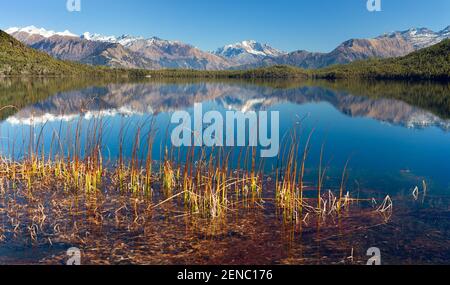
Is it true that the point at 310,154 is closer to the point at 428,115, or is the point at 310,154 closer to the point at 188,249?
the point at 188,249

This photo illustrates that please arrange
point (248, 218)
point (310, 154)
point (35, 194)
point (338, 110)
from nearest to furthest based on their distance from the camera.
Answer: point (248, 218), point (35, 194), point (310, 154), point (338, 110)

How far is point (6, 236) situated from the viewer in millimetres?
13195

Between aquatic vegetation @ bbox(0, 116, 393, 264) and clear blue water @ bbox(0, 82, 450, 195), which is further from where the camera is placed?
clear blue water @ bbox(0, 82, 450, 195)

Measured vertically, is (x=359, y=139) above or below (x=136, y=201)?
above

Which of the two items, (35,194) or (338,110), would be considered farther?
(338,110)

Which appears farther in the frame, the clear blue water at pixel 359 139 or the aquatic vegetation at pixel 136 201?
the clear blue water at pixel 359 139

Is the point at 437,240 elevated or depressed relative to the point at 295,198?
depressed

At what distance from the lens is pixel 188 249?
12.8 m

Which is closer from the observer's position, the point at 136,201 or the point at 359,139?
the point at 136,201

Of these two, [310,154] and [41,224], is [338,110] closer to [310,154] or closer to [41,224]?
[310,154]

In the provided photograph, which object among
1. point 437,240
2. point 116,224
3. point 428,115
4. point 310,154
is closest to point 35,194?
point 116,224
